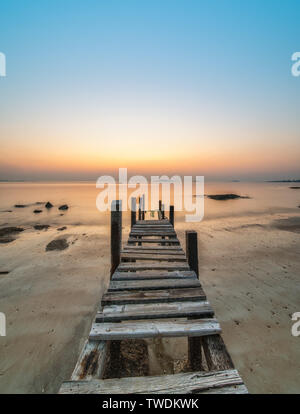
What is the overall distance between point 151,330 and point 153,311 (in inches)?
17.9

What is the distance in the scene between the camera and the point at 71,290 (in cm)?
755

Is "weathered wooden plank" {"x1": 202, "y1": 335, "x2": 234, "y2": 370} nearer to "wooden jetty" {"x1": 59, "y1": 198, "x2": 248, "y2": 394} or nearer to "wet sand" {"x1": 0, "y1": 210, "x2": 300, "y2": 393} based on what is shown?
"wooden jetty" {"x1": 59, "y1": 198, "x2": 248, "y2": 394}

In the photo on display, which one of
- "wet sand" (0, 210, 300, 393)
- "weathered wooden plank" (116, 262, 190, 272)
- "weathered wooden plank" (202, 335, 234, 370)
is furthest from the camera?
"weathered wooden plank" (116, 262, 190, 272)

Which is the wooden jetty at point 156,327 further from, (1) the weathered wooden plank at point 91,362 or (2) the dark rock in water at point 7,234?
(2) the dark rock in water at point 7,234

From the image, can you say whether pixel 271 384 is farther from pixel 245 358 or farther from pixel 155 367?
pixel 155 367

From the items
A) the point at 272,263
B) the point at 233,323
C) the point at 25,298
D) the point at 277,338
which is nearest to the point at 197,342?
the point at 233,323

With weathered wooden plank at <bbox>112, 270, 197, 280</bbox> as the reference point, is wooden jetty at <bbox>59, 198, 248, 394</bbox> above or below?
below

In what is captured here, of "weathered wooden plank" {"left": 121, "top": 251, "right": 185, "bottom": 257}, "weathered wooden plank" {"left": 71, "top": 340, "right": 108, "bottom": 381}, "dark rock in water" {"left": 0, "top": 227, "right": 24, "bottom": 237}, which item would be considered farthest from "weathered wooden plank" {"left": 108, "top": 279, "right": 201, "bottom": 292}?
"dark rock in water" {"left": 0, "top": 227, "right": 24, "bottom": 237}

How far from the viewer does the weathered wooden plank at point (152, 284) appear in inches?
150

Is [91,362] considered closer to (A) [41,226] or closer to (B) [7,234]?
(B) [7,234]

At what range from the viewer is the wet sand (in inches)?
166

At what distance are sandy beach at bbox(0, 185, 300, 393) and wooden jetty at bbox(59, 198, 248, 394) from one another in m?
1.78

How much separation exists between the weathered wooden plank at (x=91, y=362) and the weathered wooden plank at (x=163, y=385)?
11cm

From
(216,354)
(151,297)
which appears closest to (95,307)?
(151,297)
